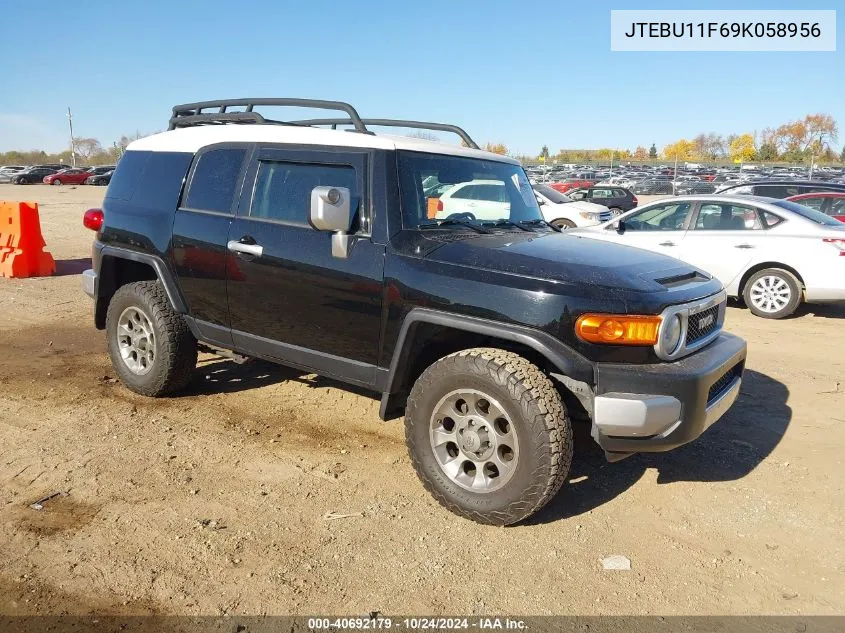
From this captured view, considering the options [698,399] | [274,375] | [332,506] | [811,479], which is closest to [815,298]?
[811,479]

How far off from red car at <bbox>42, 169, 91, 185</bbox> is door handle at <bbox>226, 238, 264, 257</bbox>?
50585mm

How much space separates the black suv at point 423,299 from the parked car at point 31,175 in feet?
174

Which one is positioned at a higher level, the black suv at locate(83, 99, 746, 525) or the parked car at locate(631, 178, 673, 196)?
the parked car at locate(631, 178, 673, 196)

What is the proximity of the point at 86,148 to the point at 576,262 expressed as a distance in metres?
113

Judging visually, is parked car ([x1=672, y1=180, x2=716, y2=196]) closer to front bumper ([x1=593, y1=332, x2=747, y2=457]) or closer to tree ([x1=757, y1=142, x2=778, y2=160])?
front bumper ([x1=593, y1=332, x2=747, y2=457])

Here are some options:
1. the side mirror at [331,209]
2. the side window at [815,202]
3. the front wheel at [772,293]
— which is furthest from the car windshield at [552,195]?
the side mirror at [331,209]

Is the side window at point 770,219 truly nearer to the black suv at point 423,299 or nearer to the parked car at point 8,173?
the black suv at point 423,299

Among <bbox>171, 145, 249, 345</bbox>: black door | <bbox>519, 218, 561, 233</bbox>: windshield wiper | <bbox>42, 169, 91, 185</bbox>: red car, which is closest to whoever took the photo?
<bbox>171, 145, 249, 345</bbox>: black door

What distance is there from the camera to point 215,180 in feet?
15.1

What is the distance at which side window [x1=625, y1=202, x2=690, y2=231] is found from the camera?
9.28m

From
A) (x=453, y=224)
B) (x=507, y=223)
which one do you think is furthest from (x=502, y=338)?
(x=507, y=223)

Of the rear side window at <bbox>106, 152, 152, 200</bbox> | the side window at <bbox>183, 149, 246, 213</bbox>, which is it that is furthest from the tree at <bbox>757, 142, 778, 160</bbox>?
the side window at <bbox>183, 149, 246, 213</bbox>

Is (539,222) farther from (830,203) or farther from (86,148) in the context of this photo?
(86,148)

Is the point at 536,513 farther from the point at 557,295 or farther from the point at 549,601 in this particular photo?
the point at 557,295
